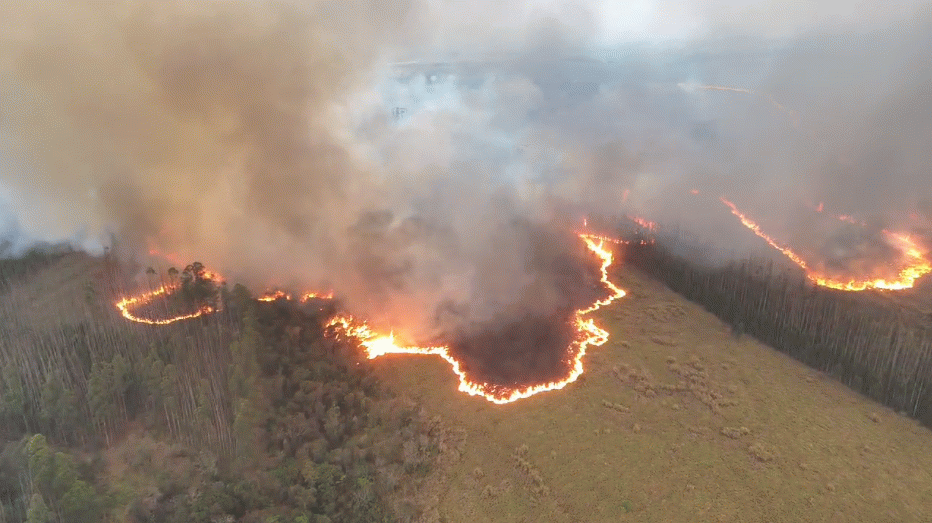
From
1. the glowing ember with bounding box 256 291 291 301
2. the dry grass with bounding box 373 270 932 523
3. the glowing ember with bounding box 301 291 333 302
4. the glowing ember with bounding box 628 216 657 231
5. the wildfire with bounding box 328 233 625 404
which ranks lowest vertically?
the dry grass with bounding box 373 270 932 523

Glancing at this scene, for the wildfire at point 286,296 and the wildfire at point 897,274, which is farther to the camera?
the wildfire at point 897,274

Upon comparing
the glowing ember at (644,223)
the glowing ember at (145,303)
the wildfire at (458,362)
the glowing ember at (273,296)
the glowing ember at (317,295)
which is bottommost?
the wildfire at (458,362)

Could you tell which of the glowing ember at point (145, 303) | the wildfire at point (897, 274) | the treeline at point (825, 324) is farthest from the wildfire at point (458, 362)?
the wildfire at point (897, 274)

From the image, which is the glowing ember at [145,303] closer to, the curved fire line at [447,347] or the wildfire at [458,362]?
the curved fire line at [447,347]

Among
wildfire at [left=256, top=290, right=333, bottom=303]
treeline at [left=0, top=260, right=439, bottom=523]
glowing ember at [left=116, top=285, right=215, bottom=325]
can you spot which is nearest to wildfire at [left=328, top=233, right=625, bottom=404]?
treeline at [left=0, top=260, right=439, bottom=523]

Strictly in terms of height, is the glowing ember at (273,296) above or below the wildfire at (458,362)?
above

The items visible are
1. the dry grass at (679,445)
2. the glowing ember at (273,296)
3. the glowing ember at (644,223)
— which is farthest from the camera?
the glowing ember at (644,223)

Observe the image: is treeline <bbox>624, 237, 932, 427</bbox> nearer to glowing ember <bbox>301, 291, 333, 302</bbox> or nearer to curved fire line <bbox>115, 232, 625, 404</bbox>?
curved fire line <bbox>115, 232, 625, 404</bbox>
